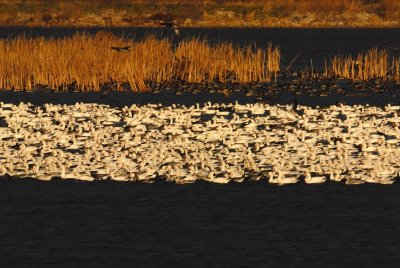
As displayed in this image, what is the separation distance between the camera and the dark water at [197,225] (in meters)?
17.8

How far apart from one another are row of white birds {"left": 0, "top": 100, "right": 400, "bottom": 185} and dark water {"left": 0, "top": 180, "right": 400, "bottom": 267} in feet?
2.17

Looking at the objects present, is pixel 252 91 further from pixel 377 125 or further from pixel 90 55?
pixel 377 125

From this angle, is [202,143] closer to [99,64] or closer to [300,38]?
[99,64]

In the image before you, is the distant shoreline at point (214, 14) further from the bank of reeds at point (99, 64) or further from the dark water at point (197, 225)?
the dark water at point (197, 225)

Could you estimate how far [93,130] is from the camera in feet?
98.3

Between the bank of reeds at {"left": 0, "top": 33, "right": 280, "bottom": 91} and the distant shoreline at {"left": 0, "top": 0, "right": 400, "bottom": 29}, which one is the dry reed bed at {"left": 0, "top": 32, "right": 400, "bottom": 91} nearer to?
the bank of reeds at {"left": 0, "top": 33, "right": 280, "bottom": 91}

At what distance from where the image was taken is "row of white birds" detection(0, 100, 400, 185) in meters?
24.1

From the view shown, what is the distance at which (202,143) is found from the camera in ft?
92.3

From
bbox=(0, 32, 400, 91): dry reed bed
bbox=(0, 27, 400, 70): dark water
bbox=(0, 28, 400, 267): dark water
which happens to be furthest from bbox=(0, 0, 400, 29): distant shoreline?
bbox=(0, 28, 400, 267): dark water

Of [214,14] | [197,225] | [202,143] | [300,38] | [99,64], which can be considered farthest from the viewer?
[214,14]

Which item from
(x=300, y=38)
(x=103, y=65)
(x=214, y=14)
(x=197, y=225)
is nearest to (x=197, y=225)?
(x=197, y=225)

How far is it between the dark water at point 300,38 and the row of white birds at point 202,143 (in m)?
27.9

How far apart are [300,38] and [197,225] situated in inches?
3236

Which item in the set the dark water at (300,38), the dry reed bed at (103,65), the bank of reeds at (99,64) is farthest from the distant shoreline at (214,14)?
the bank of reeds at (99,64)
